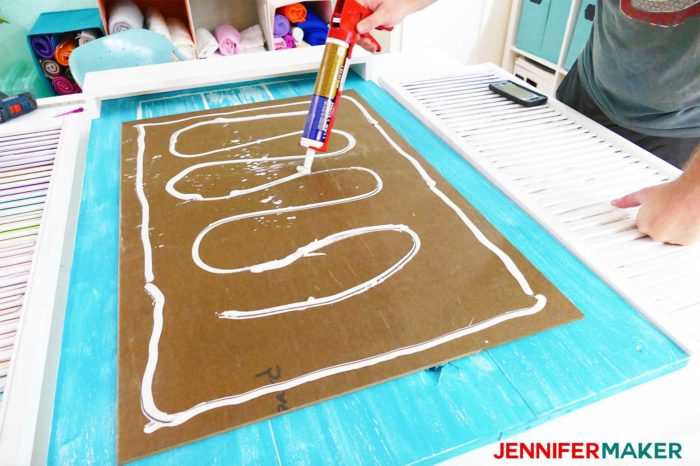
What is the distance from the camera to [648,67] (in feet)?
3.35

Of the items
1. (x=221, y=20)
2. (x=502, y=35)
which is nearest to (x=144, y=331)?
(x=221, y=20)

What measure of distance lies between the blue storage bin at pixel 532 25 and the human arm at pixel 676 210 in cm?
223

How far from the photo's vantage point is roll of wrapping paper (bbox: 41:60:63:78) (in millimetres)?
2053

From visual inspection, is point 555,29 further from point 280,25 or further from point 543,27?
point 280,25

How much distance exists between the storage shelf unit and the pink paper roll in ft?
5.45

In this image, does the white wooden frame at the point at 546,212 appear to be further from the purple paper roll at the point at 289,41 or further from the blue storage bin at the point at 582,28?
the blue storage bin at the point at 582,28

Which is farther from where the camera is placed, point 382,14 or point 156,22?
point 156,22

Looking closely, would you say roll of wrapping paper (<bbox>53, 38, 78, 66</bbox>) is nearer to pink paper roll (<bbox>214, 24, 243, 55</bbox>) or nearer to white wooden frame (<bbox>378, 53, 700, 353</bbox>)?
pink paper roll (<bbox>214, 24, 243, 55</bbox>)

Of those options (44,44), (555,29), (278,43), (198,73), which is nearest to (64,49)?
(44,44)

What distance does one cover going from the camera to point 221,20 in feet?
8.29

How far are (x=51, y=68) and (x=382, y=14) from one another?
6.00 feet

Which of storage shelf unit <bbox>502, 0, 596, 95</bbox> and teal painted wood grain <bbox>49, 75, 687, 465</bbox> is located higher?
teal painted wood grain <bbox>49, 75, 687, 465</bbox>

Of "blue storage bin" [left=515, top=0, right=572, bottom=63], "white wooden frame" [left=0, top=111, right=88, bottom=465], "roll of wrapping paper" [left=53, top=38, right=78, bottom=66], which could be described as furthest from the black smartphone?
"roll of wrapping paper" [left=53, top=38, right=78, bottom=66]

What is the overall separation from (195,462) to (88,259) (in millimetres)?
392
